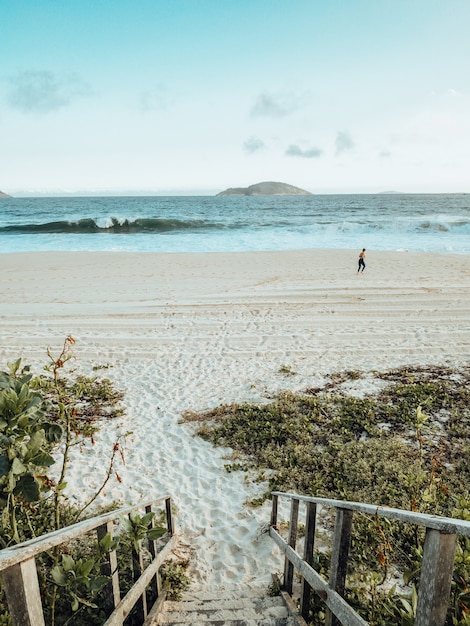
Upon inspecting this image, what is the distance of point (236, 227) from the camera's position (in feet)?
153

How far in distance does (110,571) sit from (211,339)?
909cm

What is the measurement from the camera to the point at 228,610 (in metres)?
3.31

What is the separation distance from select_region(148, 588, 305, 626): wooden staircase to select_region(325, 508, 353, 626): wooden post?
0.93 metres

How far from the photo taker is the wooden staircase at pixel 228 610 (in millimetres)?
3080

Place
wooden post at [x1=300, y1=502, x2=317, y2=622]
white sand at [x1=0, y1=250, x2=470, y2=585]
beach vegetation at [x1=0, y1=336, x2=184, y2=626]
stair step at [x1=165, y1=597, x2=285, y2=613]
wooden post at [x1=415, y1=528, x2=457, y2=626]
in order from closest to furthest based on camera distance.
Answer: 1. wooden post at [x1=415, y1=528, x2=457, y2=626]
2. beach vegetation at [x1=0, y1=336, x2=184, y2=626]
3. wooden post at [x1=300, y1=502, x2=317, y2=622]
4. stair step at [x1=165, y1=597, x2=285, y2=613]
5. white sand at [x1=0, y1=250, x2=470, y2=585]

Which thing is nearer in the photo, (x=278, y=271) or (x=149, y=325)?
(x=149, y=325)

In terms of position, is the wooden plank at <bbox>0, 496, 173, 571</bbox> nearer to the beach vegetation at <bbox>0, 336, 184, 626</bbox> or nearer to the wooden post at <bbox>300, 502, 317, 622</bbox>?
the beach vegetation at <bbox>0, 336, 184, 626</bbox>

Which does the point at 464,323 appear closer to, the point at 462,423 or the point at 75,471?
the point at 462,423

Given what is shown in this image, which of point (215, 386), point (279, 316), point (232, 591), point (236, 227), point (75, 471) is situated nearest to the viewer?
point (232, 591)

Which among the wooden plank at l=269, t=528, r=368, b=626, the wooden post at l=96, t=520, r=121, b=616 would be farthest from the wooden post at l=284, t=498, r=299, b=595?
the wooden post at l=96, t=520, r=121, b=616

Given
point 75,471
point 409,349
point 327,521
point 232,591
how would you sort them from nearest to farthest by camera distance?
point 232,591 < point 327,521 < point 75,471 < point 409,349

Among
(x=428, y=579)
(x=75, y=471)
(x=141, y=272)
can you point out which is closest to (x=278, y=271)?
(x=141, y=272)

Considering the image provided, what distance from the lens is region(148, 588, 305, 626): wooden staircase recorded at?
3.08 meters

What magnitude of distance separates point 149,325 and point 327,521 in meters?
8.93
